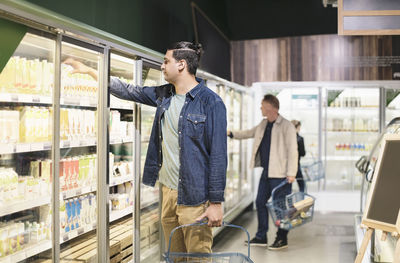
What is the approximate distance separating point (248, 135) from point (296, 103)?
3.14 metres

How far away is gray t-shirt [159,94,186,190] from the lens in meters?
3.06

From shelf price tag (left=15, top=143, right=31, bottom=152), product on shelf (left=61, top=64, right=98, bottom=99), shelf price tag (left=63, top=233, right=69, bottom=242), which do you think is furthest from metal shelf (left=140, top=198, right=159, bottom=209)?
shelf price tag (left=15, top=143, right=31, bottom=152)

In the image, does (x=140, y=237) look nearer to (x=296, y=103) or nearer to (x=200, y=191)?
(x=200, y=191)

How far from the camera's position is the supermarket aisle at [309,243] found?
535cm

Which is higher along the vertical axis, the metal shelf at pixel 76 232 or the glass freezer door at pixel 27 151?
the glass freezer door at pixel 27 151

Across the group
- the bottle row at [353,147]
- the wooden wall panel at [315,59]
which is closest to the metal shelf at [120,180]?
the wooden wall panel at [315,59]

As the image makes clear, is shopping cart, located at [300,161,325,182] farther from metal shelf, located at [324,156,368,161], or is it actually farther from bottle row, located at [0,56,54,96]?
bottle row, located at [0,56,54,96]

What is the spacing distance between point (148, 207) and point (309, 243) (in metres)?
2.71

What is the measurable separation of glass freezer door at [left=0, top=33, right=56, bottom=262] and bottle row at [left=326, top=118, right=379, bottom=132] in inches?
276

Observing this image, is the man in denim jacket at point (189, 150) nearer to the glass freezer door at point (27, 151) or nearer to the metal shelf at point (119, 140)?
the glass freezer door at point (27, 151)

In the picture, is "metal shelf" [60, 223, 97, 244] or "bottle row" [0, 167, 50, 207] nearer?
"bottle row" [0, 167, 50, 207]

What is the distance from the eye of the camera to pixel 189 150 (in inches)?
117

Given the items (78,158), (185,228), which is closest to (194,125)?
(185,228)

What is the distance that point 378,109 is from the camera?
870cm
